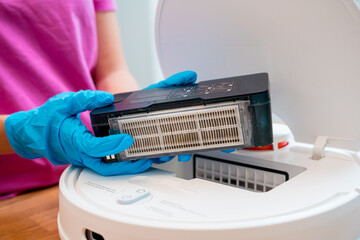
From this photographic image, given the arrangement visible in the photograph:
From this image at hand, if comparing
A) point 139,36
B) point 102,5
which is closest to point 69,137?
point 102,5

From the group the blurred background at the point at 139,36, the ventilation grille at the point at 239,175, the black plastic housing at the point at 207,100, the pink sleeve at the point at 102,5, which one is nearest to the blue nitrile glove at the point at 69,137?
the black plastic housing at the point at 207,100

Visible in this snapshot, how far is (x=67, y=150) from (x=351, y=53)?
19.4 inches

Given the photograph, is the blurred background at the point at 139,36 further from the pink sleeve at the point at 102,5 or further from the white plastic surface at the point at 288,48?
the white plastic surface at the point at 288,48

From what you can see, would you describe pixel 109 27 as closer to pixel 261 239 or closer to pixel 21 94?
pixel 21 94

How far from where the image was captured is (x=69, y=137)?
0.66m

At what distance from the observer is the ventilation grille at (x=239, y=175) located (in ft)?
2.28

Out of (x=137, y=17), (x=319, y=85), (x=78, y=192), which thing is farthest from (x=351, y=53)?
(x=137, y=17)

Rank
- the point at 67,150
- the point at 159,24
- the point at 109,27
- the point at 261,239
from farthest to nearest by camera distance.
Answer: the point at 109,27, the point at 159,24, the point at 67,150, the point at 261,239

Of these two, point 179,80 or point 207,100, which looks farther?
point 179,80

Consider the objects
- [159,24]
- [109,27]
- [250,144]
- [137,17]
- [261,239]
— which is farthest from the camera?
[137,17]

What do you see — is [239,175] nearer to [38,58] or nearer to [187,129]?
[187,129]

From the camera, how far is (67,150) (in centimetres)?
68

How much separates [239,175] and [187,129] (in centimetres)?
20

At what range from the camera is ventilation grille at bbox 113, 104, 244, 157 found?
1.87 feet
